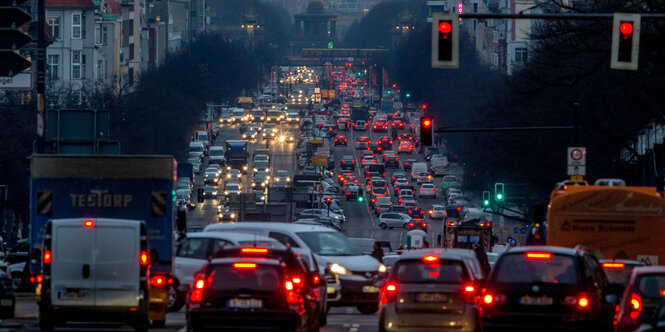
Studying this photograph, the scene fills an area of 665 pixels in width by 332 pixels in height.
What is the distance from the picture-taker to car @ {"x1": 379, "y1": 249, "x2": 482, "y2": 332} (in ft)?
75.3

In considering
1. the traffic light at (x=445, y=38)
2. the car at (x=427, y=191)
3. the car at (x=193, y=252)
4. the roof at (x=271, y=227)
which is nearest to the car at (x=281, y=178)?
the car at (x=427, y=191)

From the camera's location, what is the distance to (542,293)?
2278 centimetres

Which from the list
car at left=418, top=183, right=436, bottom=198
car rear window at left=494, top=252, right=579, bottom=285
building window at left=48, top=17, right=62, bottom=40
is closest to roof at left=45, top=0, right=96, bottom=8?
building window at left=48, top=17, right=62, bottom=40

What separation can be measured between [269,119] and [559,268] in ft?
482

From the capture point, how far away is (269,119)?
16950 centimetres

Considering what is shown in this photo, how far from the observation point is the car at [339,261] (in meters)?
30.0

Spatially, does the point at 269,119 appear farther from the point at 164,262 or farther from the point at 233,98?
the point at 164,262

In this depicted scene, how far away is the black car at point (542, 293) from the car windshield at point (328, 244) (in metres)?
7.79

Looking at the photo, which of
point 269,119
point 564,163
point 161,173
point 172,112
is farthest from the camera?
point 269,119

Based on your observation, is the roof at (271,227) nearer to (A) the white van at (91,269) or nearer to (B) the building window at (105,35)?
(A) the white van at (91,269)

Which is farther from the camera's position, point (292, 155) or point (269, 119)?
point (269, 119)

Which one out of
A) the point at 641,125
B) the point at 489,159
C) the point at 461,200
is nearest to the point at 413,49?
the point at 461,200

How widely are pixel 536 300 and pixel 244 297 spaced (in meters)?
4.06

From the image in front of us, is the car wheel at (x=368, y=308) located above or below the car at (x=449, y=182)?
above
